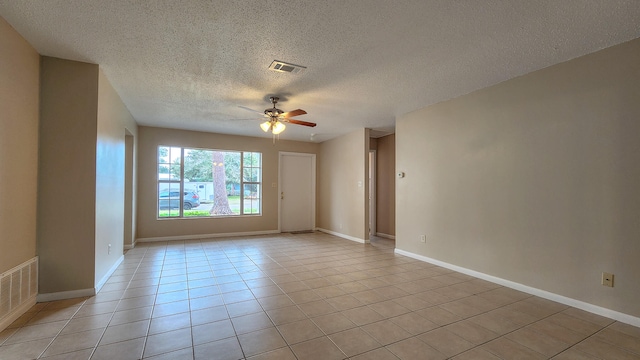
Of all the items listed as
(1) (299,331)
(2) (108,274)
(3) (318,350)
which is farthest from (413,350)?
(2) (108,274)

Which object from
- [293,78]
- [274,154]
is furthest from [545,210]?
[274,154]

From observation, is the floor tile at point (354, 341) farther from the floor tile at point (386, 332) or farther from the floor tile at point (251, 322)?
the floor tile at point (251, 322)

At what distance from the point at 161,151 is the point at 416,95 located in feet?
17.8

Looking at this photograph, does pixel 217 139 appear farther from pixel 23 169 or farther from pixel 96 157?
pixel 23 169

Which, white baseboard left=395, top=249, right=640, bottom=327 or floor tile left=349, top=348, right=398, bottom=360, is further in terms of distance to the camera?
white baseboard left=395, top=249, right=640, bottom=327

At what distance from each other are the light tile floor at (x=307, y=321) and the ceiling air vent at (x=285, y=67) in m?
2.52

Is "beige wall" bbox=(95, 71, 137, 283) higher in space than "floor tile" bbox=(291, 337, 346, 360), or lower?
higher

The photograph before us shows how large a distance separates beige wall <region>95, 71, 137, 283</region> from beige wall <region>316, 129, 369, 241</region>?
4365 mm

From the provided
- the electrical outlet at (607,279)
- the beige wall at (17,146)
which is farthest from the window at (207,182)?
the electrical outlet at (607,279)

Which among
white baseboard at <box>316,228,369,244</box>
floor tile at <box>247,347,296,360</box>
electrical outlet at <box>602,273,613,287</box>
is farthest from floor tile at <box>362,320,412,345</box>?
white baseboard at <box>316,228,369,244</box>

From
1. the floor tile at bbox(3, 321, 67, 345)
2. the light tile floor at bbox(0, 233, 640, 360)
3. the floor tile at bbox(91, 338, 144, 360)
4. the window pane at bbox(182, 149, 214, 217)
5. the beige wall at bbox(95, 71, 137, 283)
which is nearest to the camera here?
the floor tile at bbox(91, 338, 144, 360)

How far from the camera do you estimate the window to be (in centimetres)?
630

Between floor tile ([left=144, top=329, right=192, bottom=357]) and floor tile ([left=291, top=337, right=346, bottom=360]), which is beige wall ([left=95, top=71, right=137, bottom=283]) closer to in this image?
floor tile ([left=144, top=329, right=192, bottom=357])

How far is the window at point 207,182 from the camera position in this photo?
630cm
